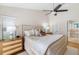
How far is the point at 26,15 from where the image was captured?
2.21 m

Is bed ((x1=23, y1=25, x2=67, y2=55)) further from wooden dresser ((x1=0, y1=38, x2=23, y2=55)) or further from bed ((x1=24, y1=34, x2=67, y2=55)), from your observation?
wooden dresser ((x1=0, y1=38, x2=23, y2=55))

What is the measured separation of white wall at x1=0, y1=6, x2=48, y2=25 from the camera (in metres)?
2.14

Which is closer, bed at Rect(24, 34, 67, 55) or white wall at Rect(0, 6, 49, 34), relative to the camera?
bed at Rect(24, 34, 67, 55)

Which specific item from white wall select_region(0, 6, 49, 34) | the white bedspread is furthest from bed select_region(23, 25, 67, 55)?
white wall select_region(0, 6, 49, 34)

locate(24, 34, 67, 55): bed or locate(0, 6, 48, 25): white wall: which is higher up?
locate(0, 6, 48, 25): white wall

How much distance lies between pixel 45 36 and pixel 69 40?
602 millimetres

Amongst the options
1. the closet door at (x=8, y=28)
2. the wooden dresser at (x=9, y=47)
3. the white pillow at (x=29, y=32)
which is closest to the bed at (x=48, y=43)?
the white pillow at (x=29, y=32)

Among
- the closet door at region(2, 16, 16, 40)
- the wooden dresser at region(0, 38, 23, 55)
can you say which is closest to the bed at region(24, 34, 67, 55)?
the wooden dresser at region(0, 38, 23, 55)

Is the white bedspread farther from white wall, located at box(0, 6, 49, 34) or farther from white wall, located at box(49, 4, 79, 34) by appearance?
white wall, located at box(0, 6, 49, 34)

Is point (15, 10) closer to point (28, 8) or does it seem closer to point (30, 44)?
point (28, 8)

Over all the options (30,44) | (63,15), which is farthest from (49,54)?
(63,15)

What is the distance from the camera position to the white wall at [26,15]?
7.01ft

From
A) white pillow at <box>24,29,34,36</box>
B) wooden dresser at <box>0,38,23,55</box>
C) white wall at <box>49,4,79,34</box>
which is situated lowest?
wooden dresser at <box>0,38,23,55</box>

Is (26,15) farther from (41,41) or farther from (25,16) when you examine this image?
(41,41)
